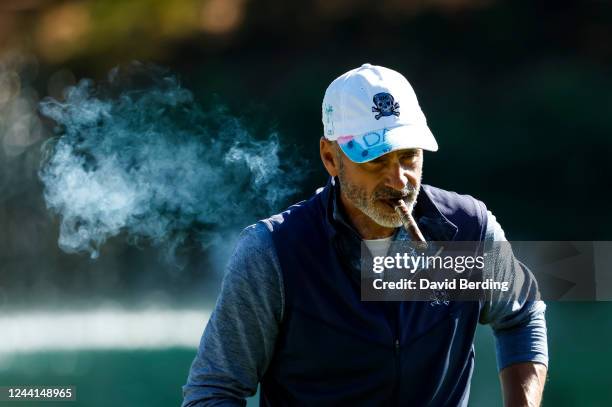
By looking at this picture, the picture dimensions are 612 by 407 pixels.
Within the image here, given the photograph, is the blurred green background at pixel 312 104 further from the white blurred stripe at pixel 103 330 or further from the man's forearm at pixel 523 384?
the man's forearm at pixel 523 384

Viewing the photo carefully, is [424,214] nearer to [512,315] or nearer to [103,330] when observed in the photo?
[512,315]

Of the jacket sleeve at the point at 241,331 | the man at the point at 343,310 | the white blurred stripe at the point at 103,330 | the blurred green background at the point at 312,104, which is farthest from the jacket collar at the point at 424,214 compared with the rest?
the white blurred stripe at the point at 103,330

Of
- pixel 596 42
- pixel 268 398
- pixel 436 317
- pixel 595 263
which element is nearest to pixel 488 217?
pixel 436 317

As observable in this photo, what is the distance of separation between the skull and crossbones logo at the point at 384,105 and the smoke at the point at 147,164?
1222 millimetres

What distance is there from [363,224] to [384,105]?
0.20 metres

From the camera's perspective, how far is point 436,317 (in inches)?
56.0

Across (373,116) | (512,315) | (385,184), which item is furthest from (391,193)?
(512,315)

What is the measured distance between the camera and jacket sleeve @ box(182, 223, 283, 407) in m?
1.35

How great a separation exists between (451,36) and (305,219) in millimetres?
1445

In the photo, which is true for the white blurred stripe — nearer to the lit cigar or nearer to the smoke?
the smoke

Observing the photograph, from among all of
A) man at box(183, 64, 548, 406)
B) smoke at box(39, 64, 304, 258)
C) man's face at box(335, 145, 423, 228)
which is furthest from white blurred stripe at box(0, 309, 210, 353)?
man's face at box(335, 145, 423, 228)

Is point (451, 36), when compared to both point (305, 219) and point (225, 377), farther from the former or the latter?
point (225, 377)

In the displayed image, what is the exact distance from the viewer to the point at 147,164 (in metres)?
2.73

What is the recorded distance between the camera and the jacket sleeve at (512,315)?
4.98 ft
